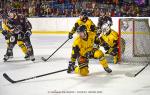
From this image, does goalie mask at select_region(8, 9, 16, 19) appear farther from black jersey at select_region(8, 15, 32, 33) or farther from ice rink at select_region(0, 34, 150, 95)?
ice rink at select_region(0, 34, 150, 95)

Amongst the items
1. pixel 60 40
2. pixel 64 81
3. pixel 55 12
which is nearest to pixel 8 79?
pixel 64 81

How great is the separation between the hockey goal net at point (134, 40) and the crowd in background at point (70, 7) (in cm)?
419

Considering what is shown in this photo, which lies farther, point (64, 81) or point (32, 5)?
point (32, 5)

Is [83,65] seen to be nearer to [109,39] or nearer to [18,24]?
[109,39]

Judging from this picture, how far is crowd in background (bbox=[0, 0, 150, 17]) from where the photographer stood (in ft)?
38.2

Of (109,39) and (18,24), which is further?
(109,39)

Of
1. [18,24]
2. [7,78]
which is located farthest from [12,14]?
[7,78]

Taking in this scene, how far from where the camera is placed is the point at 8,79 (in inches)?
228

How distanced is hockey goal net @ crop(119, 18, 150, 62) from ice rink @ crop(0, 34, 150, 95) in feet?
0.71

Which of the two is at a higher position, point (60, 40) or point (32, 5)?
point (32, 5)

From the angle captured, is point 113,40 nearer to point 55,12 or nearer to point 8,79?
point 8,79

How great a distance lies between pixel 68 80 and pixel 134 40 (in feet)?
6.51

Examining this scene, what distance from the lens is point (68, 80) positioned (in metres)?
5.80

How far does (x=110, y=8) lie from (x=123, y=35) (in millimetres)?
4244
